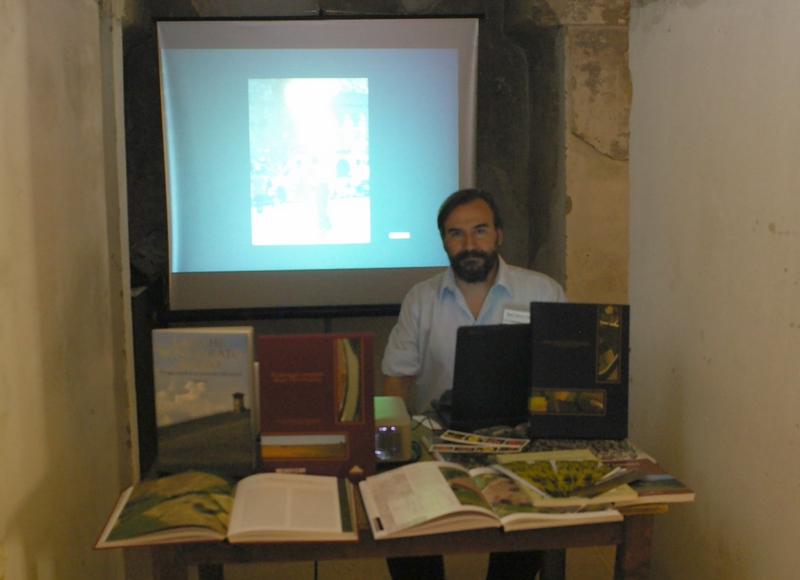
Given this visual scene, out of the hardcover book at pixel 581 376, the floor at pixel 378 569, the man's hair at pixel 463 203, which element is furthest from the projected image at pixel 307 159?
the hardcover book at pixel 581 376

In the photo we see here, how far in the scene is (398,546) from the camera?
131cm

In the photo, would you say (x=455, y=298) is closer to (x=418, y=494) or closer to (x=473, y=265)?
(x=473, y=265)

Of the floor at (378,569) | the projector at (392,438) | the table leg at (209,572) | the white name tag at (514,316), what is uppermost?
the white name tag at (514,316)

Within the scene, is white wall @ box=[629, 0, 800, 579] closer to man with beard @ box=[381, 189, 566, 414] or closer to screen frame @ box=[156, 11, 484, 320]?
man with beard @ box=[381, 189, 566, 414]

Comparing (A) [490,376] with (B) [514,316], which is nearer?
(A) [490,376]

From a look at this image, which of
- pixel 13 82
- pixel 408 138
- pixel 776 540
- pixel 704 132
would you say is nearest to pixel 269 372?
pixel 13 82

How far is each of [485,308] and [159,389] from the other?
52.6 inches

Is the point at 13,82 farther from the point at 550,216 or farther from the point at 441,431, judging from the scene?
the point at 550,216

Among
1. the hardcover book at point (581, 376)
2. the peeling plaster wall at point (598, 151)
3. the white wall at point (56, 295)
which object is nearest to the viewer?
the white wall at point (56, 295)

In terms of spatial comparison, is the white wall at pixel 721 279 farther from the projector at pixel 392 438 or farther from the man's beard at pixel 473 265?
the projector at pixel 392 438

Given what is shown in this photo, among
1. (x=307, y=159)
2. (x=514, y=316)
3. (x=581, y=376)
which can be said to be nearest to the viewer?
(x=581, y=376)

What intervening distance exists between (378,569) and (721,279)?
5.25 feet

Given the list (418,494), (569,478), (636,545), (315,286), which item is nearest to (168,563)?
(418,494)

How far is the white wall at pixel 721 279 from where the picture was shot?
1819 mm
